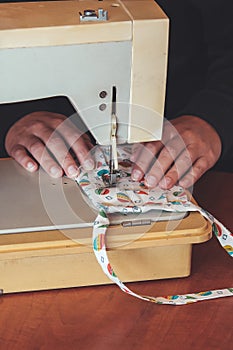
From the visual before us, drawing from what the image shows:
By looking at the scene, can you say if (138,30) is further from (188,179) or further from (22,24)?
(188,179)

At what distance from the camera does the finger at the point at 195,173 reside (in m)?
1.69

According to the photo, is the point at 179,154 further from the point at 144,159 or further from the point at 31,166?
the point at 31,166

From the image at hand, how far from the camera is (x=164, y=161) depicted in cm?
174

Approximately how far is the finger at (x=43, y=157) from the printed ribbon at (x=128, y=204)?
53mm

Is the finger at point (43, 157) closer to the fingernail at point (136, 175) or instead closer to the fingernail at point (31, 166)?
the fingernail at point (31, 166)

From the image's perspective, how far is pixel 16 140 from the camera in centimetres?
185

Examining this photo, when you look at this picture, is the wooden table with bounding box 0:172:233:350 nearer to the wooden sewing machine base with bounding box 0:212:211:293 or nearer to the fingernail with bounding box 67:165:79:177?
the wooden sewing machine base with bounding box 0:212:211:293

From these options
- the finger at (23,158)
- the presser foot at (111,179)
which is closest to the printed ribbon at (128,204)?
the presser foot at (111,179)

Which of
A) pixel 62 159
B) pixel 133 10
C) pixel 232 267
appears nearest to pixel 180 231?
pixel 232 267

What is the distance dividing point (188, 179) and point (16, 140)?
0.40 m

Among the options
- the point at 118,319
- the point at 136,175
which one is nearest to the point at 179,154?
the point at 136,175

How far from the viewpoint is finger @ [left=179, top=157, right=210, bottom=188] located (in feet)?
5.55

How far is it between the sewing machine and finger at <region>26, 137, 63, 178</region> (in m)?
0.05

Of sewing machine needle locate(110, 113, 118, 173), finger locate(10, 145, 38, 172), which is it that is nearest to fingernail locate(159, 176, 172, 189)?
sewing machine needle locate(110, 113, 118, 173)
